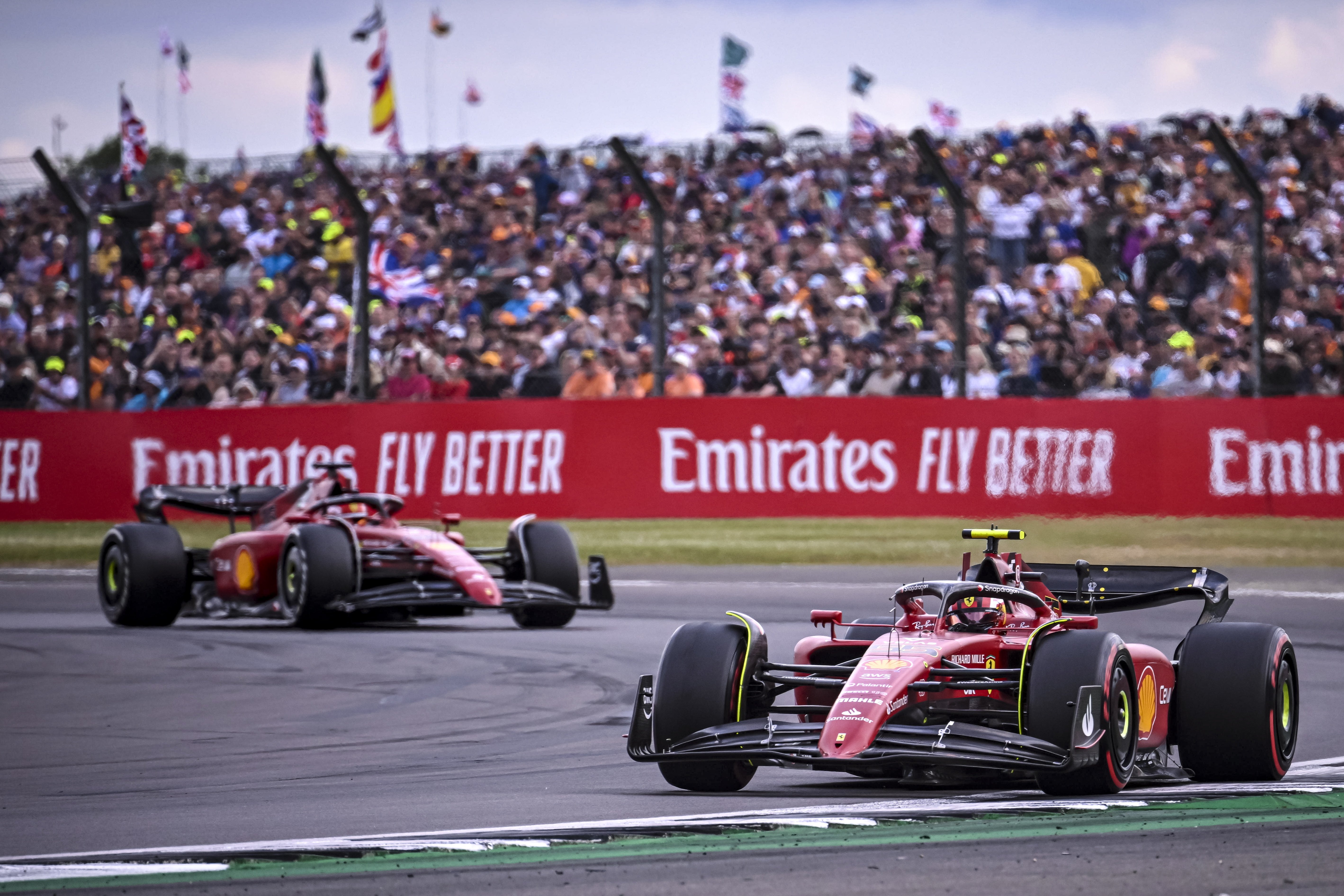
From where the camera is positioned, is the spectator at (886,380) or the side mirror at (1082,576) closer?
the side mirror at (1082,576)

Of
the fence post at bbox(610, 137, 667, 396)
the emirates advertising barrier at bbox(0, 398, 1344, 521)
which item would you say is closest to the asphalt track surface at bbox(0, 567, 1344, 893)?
the emirates advertising barrier at bbox(0, 398, 1344, 521)

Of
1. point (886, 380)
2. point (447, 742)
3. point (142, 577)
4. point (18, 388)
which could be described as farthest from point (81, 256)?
point (447, 742)

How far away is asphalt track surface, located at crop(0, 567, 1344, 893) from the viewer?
5438 mm

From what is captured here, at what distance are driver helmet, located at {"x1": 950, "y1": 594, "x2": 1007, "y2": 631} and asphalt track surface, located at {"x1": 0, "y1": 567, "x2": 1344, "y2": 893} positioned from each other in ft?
2.12

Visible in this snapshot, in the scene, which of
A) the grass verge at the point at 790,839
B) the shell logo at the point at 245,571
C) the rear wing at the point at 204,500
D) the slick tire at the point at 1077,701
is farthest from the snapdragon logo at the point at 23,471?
the grass verge at the point at 790,839

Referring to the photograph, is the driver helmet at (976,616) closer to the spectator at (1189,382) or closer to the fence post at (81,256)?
the spectator at (1189,382)

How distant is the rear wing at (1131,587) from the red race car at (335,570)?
5697mm

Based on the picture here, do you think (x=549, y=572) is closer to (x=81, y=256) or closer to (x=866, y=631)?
(x=866, y=631)

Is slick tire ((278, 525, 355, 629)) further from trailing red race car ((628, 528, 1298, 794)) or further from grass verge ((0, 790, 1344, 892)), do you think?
grass verge ((0, 790, 1344, 892))

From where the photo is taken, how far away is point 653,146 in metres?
→ 25.8

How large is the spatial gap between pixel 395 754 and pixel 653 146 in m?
18.2

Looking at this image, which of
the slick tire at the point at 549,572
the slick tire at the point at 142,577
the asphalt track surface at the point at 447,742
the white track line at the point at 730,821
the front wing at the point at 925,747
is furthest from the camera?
the slick tire at the point at 142,577

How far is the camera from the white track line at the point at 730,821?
5.71 meters

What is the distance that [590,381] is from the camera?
20.0 meters
